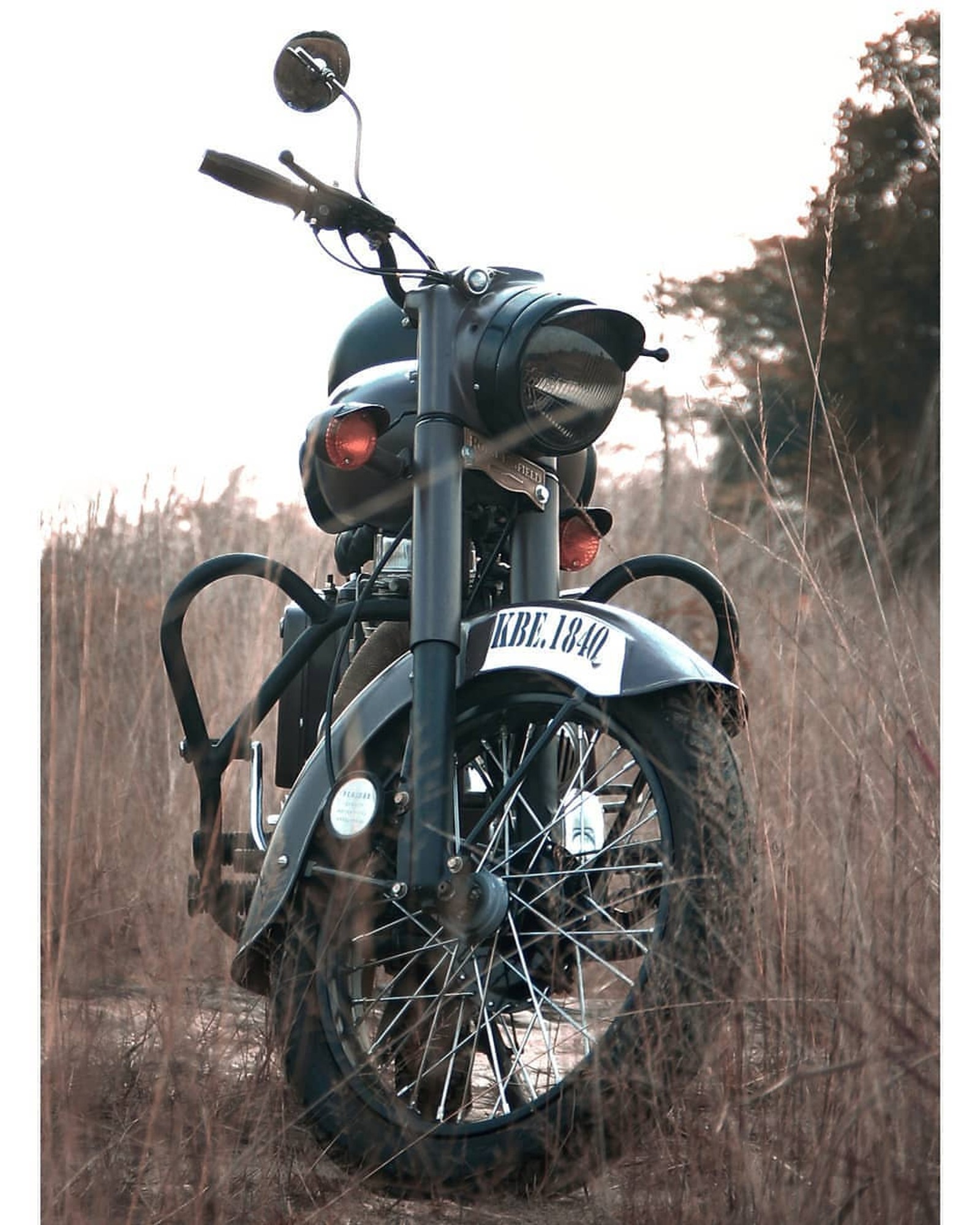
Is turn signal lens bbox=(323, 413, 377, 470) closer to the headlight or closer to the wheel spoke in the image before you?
the headlight

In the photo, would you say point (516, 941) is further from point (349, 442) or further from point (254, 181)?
point (254, 181)

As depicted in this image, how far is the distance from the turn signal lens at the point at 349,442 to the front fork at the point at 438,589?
6 centimetres

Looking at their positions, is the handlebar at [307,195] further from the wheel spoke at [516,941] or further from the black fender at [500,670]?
the wheel spoke at [516,941]

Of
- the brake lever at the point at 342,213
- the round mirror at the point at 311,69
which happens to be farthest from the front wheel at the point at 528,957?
the round mirror at the point at 311,69

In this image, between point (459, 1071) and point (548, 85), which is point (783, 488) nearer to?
point (548, 85)

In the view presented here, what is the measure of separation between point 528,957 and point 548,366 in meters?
0.65

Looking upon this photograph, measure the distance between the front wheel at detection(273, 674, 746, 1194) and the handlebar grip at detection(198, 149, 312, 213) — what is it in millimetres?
606

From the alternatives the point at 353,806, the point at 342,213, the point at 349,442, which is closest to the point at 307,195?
the point at 342,213

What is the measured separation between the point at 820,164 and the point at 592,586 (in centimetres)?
64

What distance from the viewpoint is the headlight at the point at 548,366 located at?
165 centimetres

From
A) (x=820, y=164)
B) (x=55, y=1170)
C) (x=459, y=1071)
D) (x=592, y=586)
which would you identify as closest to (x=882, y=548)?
(x=592, y=586)

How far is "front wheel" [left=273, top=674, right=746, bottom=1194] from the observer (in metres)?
1.42

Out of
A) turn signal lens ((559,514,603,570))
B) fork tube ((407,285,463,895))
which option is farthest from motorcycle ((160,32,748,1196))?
turn signal lens ((559,514,603,570))

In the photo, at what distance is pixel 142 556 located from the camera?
10.1 ft
